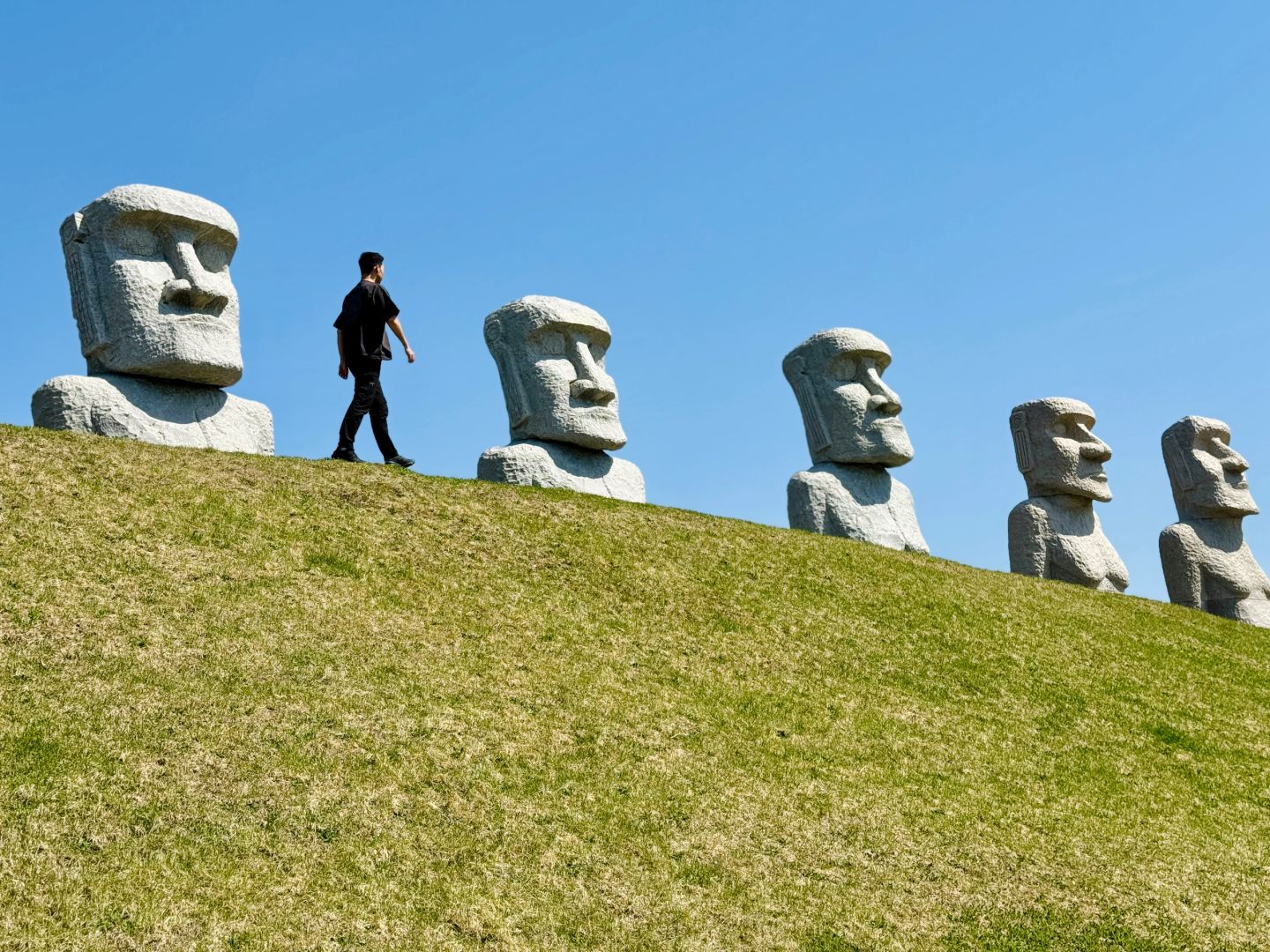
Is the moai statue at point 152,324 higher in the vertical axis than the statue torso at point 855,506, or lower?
higher

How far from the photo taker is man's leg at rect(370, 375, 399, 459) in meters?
12.3

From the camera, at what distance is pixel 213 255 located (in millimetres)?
12586

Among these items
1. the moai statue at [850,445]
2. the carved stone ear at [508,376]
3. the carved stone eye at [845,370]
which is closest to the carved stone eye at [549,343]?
the carved stone ear at [508,376]

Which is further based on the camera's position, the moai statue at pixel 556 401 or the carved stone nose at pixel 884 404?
the carved stone nose at pixel 884 404

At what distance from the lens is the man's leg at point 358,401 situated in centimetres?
1222

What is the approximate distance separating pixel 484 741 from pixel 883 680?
11.7ft

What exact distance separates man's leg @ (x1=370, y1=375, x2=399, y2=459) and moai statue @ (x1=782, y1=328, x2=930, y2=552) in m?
4.96

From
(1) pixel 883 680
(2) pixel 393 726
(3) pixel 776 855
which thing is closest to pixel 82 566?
(2) pixel 393 726

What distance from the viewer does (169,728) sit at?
6855 mm

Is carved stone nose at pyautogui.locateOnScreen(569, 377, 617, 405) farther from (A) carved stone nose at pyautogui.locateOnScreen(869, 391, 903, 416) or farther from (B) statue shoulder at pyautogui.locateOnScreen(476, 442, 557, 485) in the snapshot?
(A) carved stone nose at pyautogui.locateOnScreen(869, 391, 903, 416)

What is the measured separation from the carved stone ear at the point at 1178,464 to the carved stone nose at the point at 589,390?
8.07 metres

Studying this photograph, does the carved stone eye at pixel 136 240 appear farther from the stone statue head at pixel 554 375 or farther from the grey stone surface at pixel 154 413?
the stone statue head at pixel 554 375

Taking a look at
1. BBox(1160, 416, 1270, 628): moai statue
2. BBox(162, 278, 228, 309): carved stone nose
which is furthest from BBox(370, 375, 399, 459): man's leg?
BBox(1160, 416, 1270, 628): moai statue

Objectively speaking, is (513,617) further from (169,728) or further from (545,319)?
(545,319)
